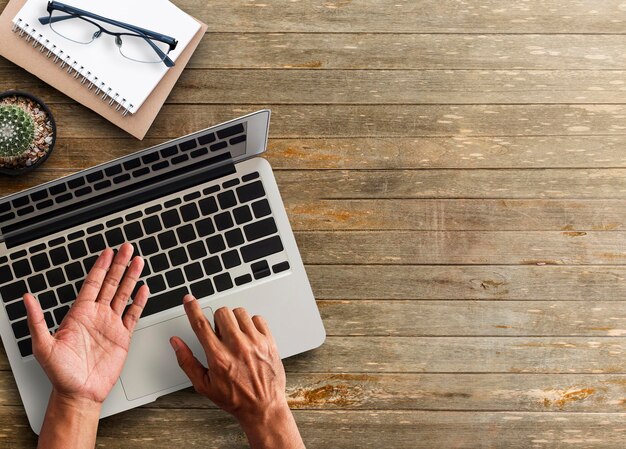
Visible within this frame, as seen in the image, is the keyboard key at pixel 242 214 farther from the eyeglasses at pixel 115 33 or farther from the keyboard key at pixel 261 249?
the eyeglasses at pixel 115 33

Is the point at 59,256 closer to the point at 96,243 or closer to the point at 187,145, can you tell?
the point at 96,243

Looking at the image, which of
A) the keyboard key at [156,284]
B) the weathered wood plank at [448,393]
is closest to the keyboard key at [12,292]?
the keyboard key at [156,284]

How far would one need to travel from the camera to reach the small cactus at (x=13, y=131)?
101 centimetres

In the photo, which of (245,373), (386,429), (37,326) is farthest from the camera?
(386,429)

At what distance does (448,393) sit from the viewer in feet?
3.86

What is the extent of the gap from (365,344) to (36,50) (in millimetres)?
769

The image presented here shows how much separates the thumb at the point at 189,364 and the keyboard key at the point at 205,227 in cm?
18

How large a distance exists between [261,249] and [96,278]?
0.27 meters

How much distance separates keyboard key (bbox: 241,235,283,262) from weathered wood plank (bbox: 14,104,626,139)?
0.20 m

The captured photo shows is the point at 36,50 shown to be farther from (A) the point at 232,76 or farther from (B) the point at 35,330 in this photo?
(B) the point at 35,330

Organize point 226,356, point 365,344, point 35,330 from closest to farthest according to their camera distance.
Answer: point 35,330 → point 226,356 → point 365,344

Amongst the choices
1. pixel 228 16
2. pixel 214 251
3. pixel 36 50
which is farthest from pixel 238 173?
pixel 36 50

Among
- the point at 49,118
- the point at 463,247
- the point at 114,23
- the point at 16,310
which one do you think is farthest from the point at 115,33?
the point at 463,247

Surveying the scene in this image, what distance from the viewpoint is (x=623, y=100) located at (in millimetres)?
1194
